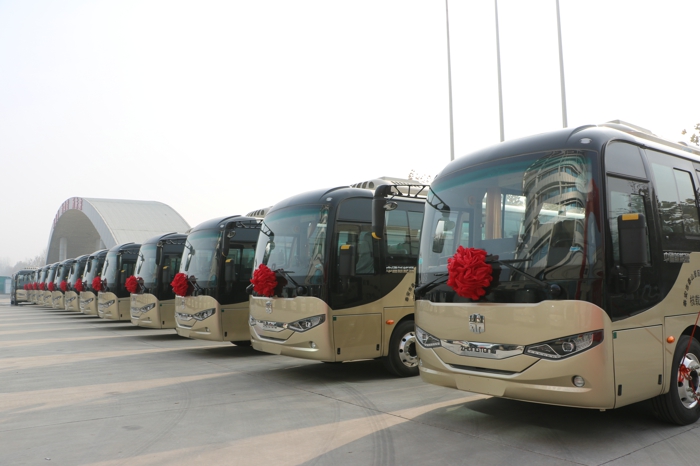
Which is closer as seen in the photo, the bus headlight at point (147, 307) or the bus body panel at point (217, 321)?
the bus body panel at point (217, 321)

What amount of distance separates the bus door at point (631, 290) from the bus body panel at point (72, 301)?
26.7m

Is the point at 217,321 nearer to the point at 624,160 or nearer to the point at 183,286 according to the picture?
the point at 183,286

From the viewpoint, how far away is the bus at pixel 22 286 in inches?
1961

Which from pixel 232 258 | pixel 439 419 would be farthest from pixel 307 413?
pixel 232 258

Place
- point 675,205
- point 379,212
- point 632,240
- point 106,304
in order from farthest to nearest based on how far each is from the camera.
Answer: point 106,304 → point 379,212 → point 675,205 → point 632,240

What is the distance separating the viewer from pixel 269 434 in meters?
6.06

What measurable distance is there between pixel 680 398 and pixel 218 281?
27.8 ft

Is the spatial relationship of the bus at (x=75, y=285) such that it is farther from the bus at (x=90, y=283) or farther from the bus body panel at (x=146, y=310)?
the bus body panel at (x=146, y=310)

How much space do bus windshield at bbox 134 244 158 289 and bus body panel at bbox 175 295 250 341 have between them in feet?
11.6

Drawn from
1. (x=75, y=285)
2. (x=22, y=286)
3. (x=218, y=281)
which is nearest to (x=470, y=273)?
(x=218, y=281)

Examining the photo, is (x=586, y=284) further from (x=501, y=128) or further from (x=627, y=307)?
(x=501, y=128)

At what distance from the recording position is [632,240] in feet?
16.5

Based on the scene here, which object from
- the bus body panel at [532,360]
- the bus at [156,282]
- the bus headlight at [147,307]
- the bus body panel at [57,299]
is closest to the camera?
the bus body panel at [532,360]

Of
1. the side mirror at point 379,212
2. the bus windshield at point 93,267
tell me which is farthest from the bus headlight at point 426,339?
the bus windshield at point 93,267
